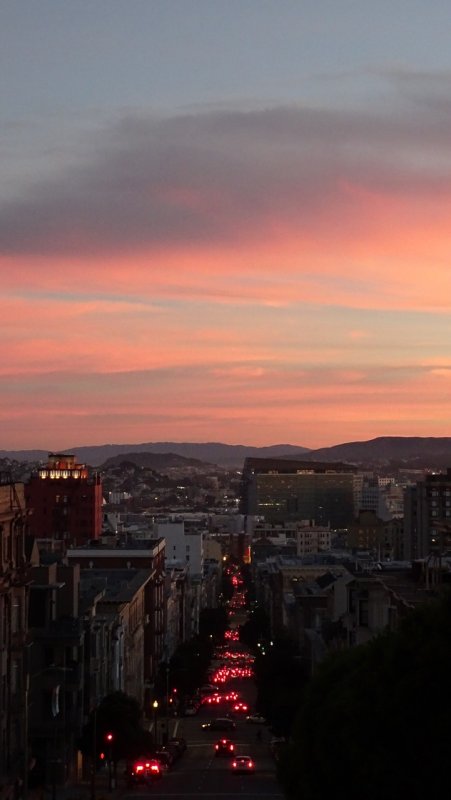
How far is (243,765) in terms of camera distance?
8906 centimetres

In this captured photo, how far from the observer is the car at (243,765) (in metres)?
87.5

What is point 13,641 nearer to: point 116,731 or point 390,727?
→ point 116,731

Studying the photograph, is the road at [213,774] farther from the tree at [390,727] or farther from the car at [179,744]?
the tree at [390,727]

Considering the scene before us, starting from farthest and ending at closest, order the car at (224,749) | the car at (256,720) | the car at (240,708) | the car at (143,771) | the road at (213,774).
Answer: the car at (240,708), the car at (256,720), the car at (224,749), the car at (143,771), the road at (213,774)

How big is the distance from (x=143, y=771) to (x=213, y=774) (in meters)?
3.35

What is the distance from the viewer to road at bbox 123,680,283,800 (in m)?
78.9

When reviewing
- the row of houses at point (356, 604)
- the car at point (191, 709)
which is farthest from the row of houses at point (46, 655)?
the row of houses at point (356, 604)

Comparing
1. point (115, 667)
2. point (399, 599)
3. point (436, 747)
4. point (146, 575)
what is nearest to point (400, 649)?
point (436, 747)

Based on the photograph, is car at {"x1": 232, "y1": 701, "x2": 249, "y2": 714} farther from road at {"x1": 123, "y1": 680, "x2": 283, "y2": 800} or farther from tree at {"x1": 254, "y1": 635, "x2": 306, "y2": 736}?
road at {"x1": 123, "y1": 680, "x2": 283, "y2": 800}

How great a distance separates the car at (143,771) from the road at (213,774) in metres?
0.50

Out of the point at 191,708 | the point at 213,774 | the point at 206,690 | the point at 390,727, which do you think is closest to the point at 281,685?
the point at 213,774

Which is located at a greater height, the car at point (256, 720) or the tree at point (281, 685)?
the tree at point (281, 685)

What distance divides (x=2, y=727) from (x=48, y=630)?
1399cm

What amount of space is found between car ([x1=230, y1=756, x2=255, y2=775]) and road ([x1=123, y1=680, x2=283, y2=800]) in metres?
0.29
